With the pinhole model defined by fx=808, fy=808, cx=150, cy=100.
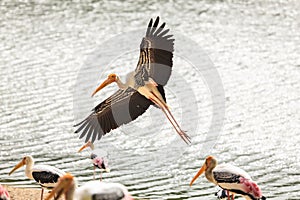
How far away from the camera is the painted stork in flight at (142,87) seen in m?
10.2

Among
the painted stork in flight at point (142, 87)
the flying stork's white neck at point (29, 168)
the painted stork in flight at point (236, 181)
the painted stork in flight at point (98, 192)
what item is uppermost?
the painted stork in flight at point (142, 87)

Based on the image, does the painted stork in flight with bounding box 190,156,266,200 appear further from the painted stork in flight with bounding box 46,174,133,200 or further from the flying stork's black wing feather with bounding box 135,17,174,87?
the painted stork in flight with bounding box 46,174,133,200

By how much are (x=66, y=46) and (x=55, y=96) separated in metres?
4.53

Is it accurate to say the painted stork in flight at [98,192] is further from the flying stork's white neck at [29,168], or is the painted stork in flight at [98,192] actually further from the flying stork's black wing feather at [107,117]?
the flying stork's white neck at [29,168]

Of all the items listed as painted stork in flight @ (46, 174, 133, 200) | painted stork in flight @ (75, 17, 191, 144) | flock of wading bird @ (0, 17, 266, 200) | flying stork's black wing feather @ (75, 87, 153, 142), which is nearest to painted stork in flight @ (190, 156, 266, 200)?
flock of wading bird @ (0, 17, 266, 200)

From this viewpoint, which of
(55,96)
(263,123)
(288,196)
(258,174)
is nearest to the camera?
(288,196)

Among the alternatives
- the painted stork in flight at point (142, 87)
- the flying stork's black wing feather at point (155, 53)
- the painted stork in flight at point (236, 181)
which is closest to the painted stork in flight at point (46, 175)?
the painted stork in flight at point (142, 87)

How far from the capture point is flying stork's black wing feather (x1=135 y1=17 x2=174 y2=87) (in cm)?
1015

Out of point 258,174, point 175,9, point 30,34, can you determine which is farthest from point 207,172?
point 175,9

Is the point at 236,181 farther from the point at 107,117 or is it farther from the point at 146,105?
the point at 107,117

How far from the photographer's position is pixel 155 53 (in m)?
10.3

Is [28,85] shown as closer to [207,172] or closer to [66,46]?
[66,46]

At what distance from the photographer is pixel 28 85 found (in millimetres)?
18250

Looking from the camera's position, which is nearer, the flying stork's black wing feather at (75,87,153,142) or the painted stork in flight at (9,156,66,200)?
the painted stork in flight at (9,156,66,200)
